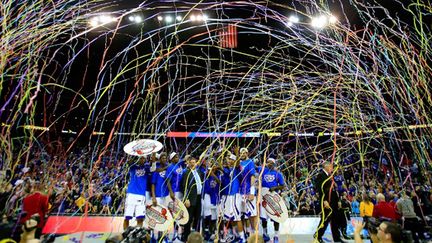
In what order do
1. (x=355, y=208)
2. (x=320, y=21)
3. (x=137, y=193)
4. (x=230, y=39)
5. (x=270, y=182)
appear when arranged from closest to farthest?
(x=320, y=21) → (x=137, y=193) → (x=270, y=182) → (x=230, y=39) → (x=355, y=208)

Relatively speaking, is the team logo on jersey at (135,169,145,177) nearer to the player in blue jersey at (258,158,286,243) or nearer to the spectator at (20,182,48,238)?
the spectator at (20,182,48,238)

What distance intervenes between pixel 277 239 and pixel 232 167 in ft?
6.28

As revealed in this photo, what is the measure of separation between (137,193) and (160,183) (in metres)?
0.58

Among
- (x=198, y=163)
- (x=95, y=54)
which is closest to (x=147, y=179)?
(x=198, y=163)

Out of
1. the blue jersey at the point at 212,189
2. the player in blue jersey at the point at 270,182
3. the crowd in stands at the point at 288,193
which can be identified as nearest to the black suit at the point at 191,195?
the blue jersey at the point at 212,189

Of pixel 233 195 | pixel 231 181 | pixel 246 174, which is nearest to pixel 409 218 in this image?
pixel 246 174

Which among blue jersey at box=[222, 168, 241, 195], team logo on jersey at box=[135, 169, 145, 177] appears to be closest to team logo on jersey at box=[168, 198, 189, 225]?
team logo on jersey at box=[135, 169, 145, 177]

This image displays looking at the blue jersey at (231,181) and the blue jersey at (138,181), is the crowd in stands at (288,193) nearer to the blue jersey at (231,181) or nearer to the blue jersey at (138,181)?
the blue jersey at (138,181)

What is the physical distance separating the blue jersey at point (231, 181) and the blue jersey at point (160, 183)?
1.40 meters

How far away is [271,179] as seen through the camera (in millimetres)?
7969

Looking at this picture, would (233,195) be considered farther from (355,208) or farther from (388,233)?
(355,208)

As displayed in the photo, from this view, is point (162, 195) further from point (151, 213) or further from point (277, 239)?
point (277, 239)

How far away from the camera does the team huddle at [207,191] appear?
24.4ft

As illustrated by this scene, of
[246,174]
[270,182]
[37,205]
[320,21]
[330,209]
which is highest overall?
[320,21]
